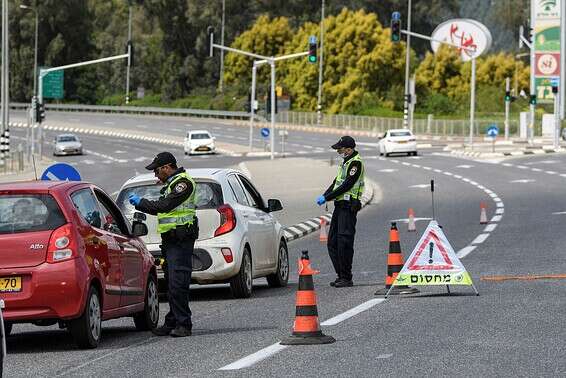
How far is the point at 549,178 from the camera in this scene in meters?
50.7

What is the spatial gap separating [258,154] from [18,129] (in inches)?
1737

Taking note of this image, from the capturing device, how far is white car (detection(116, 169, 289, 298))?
17594 mm

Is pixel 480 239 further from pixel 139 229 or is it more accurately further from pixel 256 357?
pixel 256 357

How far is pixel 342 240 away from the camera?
18953mm

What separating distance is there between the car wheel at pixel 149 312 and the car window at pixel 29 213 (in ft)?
6.17

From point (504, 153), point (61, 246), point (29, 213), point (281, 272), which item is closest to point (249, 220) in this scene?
point (281, 272)

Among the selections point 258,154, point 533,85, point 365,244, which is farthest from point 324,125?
point 365,244


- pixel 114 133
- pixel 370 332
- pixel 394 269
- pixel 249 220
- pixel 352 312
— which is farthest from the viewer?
pixel 114 133

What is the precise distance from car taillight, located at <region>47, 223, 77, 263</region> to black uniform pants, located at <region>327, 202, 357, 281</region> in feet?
21.5

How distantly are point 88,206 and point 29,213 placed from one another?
0.75 meters

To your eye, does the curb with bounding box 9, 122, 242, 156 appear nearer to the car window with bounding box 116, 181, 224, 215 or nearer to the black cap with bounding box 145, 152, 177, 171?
the car window with bounding box 116, 181, 224, 215

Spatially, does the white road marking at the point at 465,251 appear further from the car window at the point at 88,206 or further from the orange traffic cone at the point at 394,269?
the car window at the point at 88,206

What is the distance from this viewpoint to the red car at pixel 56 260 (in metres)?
12.6

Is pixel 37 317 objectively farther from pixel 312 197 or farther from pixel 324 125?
pixel 324 125
